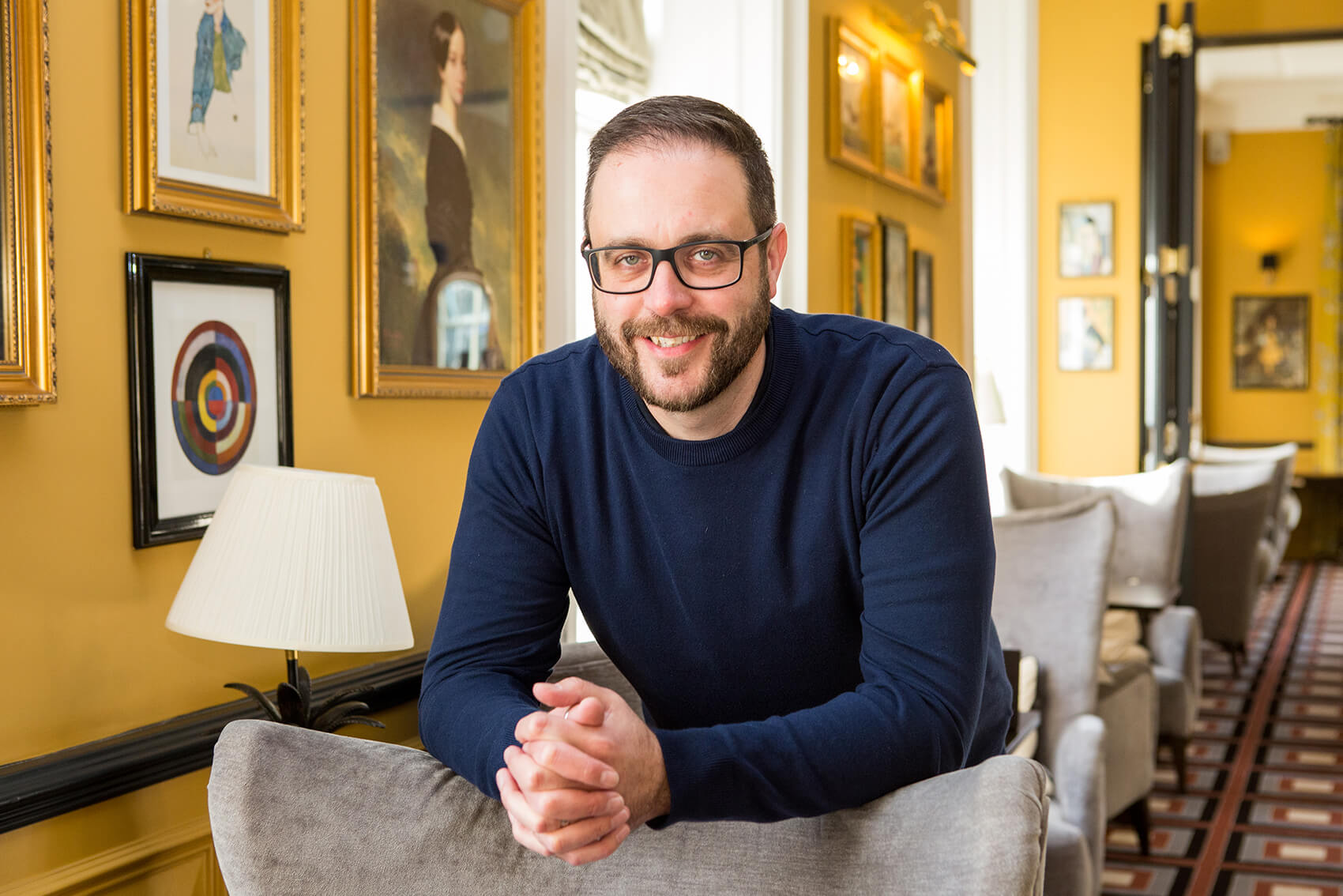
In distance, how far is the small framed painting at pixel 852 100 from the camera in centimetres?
457

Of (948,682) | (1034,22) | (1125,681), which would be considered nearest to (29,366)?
(948,682)

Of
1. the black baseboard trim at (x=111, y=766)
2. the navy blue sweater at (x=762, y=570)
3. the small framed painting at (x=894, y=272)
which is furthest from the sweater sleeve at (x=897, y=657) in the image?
the small framed painting at (x=894, y=272)

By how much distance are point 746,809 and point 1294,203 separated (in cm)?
1279

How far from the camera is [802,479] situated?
5.34 ft

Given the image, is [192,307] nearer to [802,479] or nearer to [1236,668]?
[802,479]

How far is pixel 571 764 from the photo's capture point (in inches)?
50.9

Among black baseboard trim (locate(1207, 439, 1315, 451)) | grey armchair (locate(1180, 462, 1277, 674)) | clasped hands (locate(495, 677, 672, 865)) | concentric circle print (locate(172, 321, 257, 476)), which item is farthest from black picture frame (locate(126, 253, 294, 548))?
black baseboard trim (locate(1207, 439, 1315, 451))

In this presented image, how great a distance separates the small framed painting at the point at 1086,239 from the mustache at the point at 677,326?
8215 mm

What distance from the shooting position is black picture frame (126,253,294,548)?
1914 mm

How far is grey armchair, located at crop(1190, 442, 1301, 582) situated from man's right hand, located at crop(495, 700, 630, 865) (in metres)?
6.18

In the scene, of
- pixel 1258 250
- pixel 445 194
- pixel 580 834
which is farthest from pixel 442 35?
pixel 1258 250

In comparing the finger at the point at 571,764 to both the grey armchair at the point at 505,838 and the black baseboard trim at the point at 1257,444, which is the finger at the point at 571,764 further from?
the black baseboard trim at the point at 1257,444

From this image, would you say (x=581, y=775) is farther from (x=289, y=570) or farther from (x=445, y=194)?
(x=445, y=194)

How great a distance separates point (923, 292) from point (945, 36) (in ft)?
3.74
